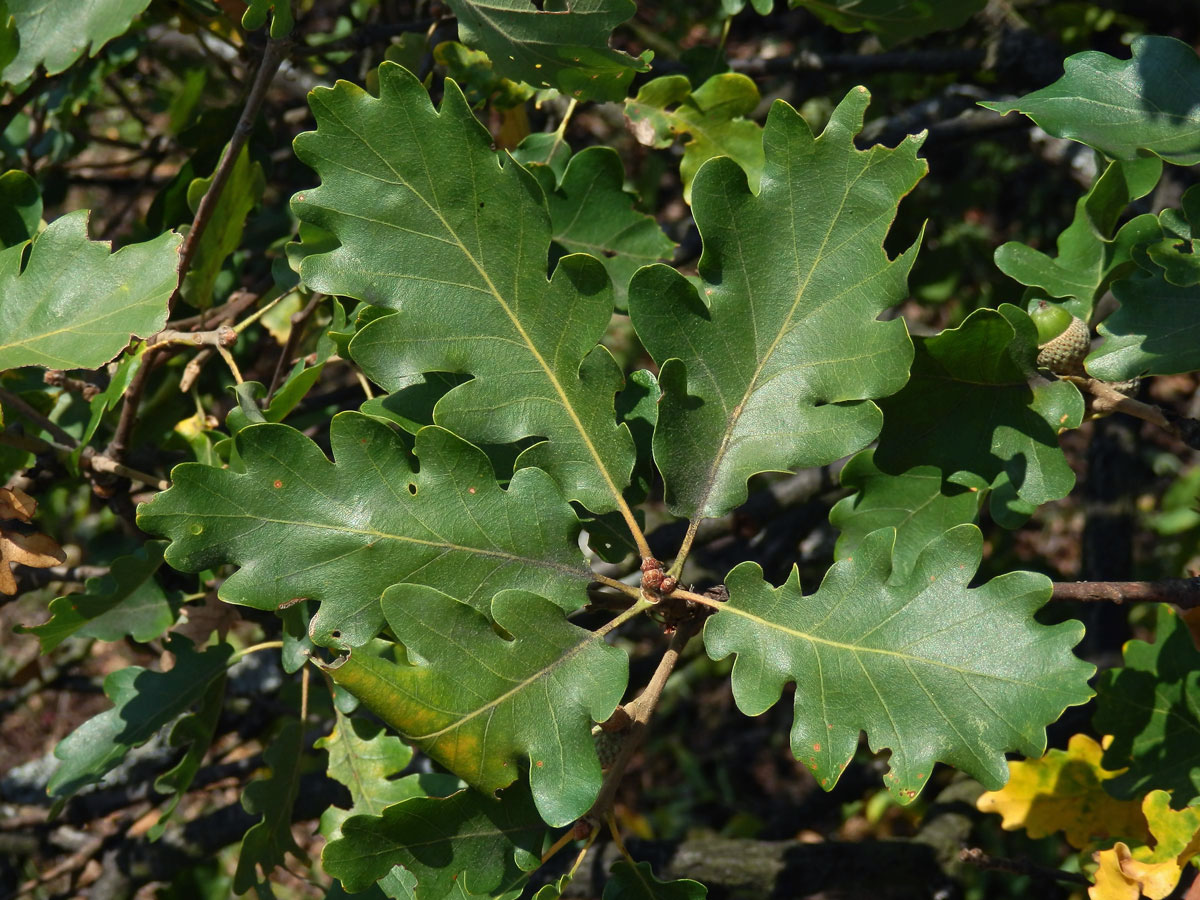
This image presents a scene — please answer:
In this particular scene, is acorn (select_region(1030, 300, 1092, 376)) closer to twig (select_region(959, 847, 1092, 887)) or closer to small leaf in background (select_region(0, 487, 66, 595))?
twig (select_region(959, 847, 1092, 887))

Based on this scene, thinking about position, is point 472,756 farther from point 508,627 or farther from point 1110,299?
point 1110,299

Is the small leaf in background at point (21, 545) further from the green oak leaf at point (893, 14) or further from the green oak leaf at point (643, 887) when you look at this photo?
the green oak leaf at point (893, 14)

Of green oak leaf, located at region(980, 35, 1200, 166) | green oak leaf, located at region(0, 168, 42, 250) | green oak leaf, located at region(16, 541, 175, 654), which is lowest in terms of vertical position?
green oak leaf, located at region(16, 541, 175, 654)

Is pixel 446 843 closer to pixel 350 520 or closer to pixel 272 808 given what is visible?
pixel 350 520

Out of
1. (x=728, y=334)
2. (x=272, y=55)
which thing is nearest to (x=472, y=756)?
(x=728, y=334)

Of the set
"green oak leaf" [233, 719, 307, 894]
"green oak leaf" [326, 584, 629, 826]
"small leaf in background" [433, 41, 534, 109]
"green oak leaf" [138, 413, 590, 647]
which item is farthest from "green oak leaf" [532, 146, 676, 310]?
"green oak leaf" [233, 719, 307, 894]

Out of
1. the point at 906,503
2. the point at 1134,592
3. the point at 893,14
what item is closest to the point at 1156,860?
the point at 1134,592
